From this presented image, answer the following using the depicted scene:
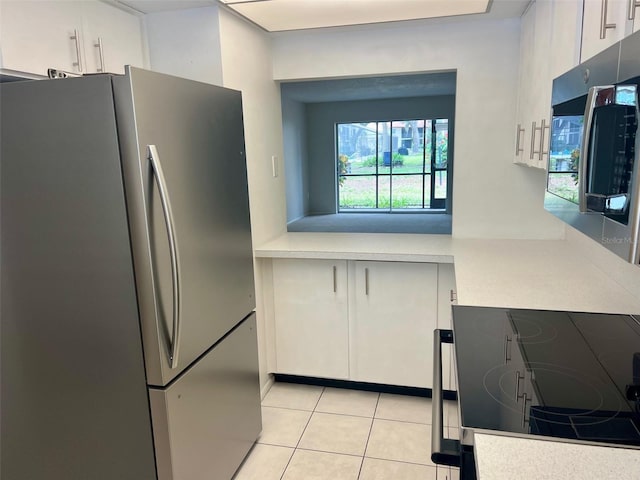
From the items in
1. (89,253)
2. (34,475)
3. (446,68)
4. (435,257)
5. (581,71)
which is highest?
(446,68)

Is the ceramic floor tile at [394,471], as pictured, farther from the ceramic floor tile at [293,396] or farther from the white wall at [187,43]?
the white wall at [187,43]

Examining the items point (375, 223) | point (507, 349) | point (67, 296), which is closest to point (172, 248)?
point (67, 296)

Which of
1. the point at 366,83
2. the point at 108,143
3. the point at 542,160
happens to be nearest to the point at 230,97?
the point at 108,143

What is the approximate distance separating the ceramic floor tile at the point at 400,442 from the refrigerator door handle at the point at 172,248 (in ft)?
3.93

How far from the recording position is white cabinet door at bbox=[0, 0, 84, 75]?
1.47 m

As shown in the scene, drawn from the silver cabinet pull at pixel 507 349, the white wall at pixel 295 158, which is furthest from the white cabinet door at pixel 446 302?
the white wall at pixel 295 158

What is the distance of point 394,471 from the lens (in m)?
2.06

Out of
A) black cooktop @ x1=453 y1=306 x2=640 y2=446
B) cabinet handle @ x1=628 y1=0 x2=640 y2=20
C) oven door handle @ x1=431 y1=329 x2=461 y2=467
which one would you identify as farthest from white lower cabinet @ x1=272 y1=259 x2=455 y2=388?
cabinet handle @ x1=628 y1=0 x2=640 y2=20

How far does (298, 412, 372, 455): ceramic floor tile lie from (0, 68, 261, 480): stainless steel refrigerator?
0.70m

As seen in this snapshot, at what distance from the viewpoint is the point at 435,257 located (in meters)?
2.36

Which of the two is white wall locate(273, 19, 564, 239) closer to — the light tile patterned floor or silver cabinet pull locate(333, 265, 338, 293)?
silver cabinet pull locate(333, 265, 338, 293)

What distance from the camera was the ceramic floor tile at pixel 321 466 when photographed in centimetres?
204

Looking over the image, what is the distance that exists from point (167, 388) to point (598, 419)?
4.06ft

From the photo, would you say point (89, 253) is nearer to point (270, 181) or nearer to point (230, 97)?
point (230, 97)
